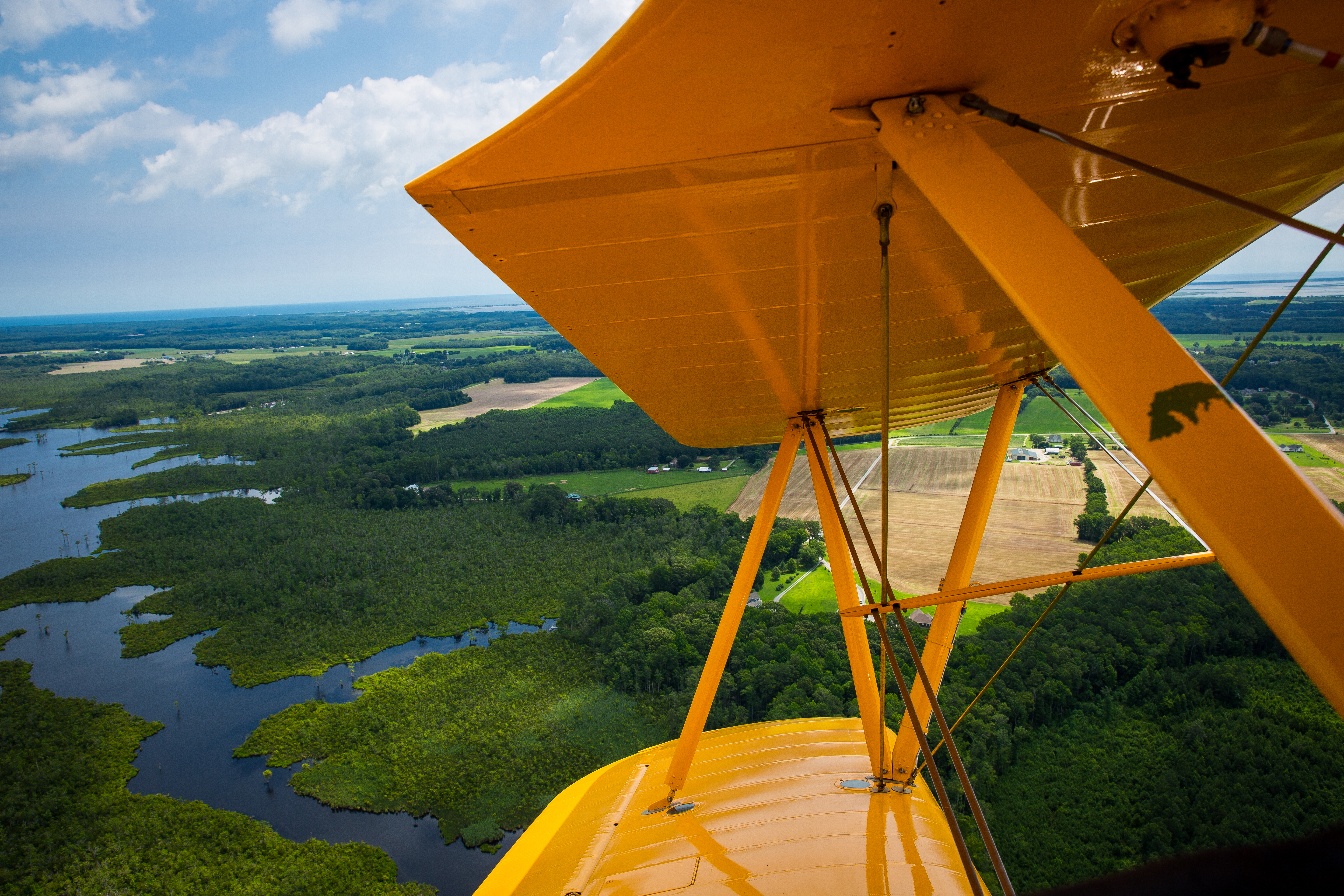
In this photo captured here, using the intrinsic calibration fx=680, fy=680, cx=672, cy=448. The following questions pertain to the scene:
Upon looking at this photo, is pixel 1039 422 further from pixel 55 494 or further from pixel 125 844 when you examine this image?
pixel 55 494

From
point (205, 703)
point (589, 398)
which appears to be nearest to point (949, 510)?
point (205, 703)

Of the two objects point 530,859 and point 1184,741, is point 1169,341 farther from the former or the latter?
point 1184,741

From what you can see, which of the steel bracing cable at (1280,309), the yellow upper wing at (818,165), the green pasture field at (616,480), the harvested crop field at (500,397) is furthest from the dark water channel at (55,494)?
the steel bracing cable at (1280,309)

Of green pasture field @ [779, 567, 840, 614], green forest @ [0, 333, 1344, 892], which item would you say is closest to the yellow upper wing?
green forest @ [0, 333, 1344, 892]

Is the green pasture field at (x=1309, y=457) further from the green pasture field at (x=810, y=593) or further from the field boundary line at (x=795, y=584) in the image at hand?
the field boundary line at (x=795, y=584)

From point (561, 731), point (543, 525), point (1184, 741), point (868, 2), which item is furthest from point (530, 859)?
point (543, 525)
